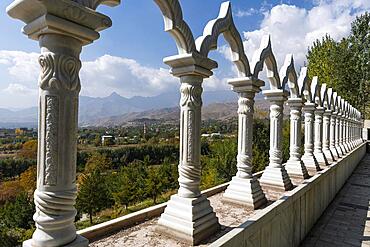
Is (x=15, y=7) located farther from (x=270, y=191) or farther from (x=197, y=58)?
(x=270, y=191)

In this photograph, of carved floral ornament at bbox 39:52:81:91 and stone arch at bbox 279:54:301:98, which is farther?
stone arch at bbox 279:54:301:98

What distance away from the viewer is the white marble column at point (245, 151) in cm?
356

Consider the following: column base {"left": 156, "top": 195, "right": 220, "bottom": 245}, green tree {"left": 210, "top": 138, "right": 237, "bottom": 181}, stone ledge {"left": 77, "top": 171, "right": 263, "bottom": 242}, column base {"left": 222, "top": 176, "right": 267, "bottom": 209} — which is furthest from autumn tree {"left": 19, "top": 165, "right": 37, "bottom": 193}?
column base {"left": 156, "top": 195, "right": 220, "bottom": 245}

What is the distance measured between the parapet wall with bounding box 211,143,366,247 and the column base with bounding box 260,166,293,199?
0.19m

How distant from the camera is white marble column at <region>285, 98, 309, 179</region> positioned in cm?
545

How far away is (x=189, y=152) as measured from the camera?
2617 mm

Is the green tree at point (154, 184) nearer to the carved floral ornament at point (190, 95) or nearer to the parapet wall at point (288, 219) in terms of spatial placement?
the parapet wall at point (288, 219)

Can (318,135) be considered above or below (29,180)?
above

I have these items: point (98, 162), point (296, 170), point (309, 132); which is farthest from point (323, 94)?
point (98, 162)

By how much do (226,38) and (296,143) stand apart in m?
3.32

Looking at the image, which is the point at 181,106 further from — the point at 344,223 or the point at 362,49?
the point at 362,49

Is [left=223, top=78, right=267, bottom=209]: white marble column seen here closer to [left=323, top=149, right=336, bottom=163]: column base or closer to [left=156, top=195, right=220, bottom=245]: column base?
[left=156, top=195, right=220, bottom=245]: column base

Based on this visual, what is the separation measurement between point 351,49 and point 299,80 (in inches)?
756

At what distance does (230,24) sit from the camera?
3260mm
